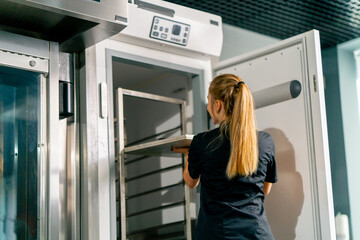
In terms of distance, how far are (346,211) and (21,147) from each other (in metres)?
2.33

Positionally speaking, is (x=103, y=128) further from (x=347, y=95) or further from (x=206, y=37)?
(x=347, y=95)

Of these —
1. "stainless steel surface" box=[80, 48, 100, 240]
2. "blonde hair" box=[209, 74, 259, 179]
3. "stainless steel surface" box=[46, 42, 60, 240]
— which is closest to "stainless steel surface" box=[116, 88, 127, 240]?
"stainless steel surface" box=[80, 48, 100, 240]

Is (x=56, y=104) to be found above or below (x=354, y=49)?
below

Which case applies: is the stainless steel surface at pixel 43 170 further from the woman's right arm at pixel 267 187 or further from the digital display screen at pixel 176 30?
the woman's right arm at pixel 267 187

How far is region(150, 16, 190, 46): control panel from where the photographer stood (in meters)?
2.32

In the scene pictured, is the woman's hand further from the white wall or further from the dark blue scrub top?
the white wall

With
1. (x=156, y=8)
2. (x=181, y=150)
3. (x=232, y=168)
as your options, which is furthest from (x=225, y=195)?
(x=156, y=8)

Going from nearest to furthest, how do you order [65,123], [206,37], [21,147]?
1. [21,147]
2. [65,123]
3. [206,37]

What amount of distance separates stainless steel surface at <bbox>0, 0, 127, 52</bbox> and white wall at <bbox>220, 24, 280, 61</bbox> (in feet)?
4.74

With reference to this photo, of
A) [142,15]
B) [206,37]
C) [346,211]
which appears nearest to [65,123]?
[142,15]

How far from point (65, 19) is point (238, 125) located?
0.72m

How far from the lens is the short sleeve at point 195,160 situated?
1894 millimetres

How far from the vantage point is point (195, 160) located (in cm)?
191

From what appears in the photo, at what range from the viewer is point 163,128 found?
119 inches
